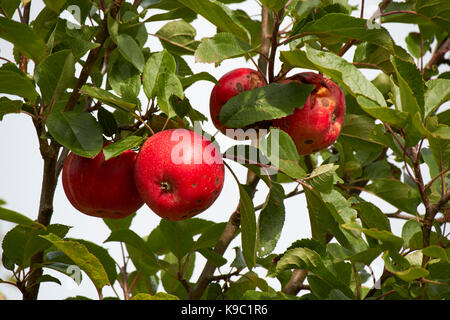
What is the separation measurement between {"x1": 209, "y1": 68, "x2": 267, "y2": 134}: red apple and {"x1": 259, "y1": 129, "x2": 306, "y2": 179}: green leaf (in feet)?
0.45

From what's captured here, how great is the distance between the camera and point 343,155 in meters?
1.56

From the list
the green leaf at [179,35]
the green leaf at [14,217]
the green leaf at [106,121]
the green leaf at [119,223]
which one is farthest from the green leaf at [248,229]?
the green leaf at [119,223]

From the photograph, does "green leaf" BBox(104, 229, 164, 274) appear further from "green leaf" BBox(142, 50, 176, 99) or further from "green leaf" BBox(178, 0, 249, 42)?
"green leaf" BBox(178, 0, 249, 42)

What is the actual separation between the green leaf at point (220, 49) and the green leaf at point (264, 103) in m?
0.08

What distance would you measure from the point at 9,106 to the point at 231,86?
422 mm

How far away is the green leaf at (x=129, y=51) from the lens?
1.07 meters

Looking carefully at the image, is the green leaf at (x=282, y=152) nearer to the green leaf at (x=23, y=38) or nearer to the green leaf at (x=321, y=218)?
the green leaf at (x=321, y=218)

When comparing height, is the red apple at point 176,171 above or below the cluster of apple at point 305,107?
below

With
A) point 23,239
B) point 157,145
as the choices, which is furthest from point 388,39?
point 23,239

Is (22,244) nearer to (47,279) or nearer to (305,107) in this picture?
(47,279)

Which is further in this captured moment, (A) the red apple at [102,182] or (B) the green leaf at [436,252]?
(A) the red apple at [102,182]

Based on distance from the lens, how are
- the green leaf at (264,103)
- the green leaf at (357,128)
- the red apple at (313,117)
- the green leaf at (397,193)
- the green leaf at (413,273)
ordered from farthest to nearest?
the green leaf at (397,193), the green leaf at (357,128), the red apple at (313,117), the green leaf at (264,103), the green leaf at (413,273)

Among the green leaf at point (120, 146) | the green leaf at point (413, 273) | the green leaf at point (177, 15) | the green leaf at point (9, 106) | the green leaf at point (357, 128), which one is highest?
the green leaf at point (177, 15)

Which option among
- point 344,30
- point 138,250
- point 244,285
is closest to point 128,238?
point 138,250
